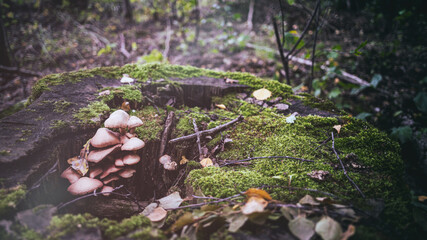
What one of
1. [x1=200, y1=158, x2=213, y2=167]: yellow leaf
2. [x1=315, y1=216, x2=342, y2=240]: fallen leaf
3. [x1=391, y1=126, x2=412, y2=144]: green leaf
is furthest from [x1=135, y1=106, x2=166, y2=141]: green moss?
[x1=391, y1=126, x2=412, y2=144]: green leaf

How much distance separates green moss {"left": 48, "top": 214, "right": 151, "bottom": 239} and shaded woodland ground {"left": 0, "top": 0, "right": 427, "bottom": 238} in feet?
10.3

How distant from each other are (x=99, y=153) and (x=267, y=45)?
7458 mm

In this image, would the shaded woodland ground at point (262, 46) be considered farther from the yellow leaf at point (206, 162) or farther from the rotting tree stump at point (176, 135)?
the yellow leaf at point (206, 162)

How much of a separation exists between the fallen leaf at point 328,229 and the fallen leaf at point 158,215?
1039 mm

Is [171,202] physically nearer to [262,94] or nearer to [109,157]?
[109,157]

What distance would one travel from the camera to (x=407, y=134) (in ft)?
9.49

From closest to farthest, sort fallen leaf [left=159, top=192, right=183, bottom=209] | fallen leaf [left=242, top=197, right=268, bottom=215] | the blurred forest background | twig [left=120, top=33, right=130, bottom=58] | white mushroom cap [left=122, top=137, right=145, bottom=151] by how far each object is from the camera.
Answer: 1. fallen leaf [left=242, top=197, right=268, bottom=215]
2. fallen leaf [left=159, top=192, right=183, bottom=209]
3. white mushroom cap [left=122, top=137, right=145, bottom=151]
4. the blurred forest background
5. twig [left=120, top=33, right=130, bottom=58]

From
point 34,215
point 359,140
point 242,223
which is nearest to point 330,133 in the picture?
point 359,140

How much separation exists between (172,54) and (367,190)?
24.9 ft

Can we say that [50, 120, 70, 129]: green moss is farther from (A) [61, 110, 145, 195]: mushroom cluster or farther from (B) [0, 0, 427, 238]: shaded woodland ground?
(B) [0, 0, 427, 238]: shaded woodland ground

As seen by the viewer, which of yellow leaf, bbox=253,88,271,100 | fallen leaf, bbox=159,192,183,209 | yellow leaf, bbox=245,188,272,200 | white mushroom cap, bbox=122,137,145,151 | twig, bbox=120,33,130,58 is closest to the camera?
yellow leaf, bbox=245,188,272,200

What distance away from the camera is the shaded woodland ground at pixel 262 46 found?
387 cm

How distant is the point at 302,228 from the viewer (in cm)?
115

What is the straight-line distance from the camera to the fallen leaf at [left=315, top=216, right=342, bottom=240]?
106 cm
